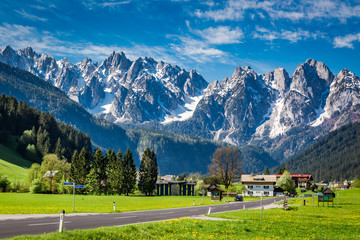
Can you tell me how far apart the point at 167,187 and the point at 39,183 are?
5369 centimetres

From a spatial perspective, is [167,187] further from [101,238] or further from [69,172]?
[101,238]

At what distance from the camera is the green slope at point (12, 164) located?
109m

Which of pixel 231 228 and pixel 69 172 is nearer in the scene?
pixel 231 228

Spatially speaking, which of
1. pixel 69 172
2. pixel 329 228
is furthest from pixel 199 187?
pixel 329 228

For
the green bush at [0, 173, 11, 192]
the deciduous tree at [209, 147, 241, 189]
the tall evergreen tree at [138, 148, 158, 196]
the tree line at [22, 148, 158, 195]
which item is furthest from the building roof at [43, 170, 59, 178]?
the deciduous tree at [209, 147, 241, 189]

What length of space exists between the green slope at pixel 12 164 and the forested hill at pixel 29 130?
23.6 ft

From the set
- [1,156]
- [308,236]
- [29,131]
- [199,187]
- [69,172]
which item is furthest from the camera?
[29,131]

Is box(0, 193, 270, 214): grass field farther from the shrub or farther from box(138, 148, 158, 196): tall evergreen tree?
box(138, 148, 158, 196): tall evergreen tree

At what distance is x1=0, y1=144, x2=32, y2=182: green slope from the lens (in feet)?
359

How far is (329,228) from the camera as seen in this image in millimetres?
30844

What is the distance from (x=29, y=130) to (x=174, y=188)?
83.4 meters

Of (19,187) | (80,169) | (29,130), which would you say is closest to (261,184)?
(80,169)

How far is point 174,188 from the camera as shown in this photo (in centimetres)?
13762

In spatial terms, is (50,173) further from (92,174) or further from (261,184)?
(261,184)
